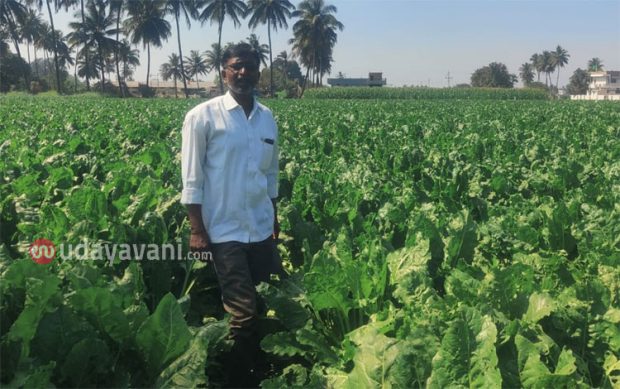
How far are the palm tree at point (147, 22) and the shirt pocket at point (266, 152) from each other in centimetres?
7538

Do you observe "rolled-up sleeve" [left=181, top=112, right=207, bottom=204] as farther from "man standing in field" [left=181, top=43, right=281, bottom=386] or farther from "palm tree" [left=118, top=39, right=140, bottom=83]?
"palm tree" [left=118, top=39, right=140, bottom=83]

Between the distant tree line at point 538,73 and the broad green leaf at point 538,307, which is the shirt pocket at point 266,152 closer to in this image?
the broad green leaf at point 538,307

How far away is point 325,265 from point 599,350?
143 centimetres

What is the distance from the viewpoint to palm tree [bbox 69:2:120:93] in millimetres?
72125

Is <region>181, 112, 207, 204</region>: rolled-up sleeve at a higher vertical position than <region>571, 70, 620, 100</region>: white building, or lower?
lower

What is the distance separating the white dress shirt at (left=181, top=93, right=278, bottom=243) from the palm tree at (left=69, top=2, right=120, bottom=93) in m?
73.9

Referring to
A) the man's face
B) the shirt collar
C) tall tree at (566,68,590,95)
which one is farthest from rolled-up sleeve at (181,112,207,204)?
tall tree at (566,68,590,95)

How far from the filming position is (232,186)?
339 cm

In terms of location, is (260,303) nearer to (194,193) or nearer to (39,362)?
(194,193)

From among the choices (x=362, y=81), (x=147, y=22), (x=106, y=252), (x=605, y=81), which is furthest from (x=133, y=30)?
(x=605, y=81)

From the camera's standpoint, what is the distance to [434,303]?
2.75m

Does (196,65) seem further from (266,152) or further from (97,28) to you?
(266,152)

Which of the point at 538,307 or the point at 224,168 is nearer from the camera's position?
the point at 538,307

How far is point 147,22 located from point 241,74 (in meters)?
78.8
